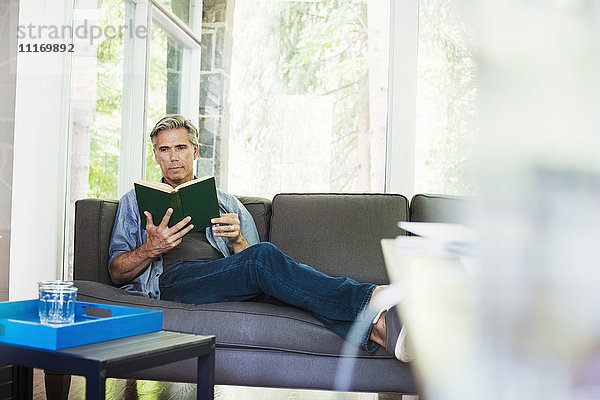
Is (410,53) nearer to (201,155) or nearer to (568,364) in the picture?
(201,155)

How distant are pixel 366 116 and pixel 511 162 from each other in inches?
131

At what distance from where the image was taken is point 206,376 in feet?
4.73

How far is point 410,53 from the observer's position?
3.50 meters

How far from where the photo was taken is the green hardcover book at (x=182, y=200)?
2234 mm

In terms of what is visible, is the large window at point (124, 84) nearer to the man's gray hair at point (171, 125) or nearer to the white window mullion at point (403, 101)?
the man's gray hair at point (171, 125)

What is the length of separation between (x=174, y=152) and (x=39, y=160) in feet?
2.68

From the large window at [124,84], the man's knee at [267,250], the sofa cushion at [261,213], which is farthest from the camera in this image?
the large window at [124,84]

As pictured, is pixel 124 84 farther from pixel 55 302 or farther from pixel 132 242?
pixel 55 302

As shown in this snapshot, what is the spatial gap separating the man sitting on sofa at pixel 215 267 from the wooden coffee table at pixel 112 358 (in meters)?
0.53

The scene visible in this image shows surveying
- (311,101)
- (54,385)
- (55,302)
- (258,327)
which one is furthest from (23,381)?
(311,101)

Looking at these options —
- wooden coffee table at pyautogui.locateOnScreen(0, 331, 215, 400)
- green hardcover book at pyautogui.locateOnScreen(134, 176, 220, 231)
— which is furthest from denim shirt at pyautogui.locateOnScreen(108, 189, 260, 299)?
wooden coffee table at pyautogui.locateOnScreen(0, 331, 215, 400)

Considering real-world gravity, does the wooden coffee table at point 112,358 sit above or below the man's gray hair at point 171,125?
below

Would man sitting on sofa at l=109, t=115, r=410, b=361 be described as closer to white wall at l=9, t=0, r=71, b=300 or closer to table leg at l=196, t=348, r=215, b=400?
table leg at l=196, t=348, r=215, b=400

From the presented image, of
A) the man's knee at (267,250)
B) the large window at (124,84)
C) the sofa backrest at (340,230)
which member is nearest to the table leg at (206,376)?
the man's knee at (267,250)
